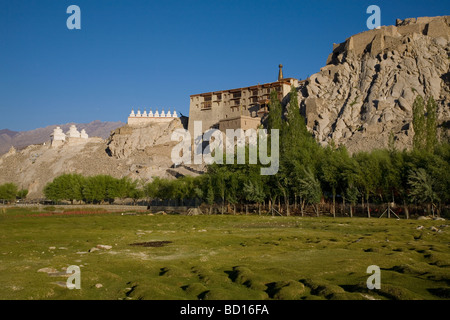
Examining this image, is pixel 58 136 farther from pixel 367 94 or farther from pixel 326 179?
pixel 326 179

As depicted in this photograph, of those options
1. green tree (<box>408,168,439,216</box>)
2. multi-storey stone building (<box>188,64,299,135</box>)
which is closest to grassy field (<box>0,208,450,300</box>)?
green tree (<box>408,168,439,216</box>)

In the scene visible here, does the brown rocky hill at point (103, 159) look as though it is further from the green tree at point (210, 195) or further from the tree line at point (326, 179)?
the green tree at point (210, 195)

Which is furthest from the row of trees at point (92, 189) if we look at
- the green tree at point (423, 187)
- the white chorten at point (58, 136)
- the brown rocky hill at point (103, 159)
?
the white chorten at point (58, 136)

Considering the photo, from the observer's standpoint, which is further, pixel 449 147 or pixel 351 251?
pixel 449 147

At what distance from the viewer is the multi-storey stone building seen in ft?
412

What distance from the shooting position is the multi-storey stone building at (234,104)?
412 feet

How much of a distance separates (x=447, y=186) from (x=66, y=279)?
4588 centimetres

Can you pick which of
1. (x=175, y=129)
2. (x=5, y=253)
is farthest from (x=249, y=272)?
(x=175, y=129)

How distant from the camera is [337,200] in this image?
68250mm

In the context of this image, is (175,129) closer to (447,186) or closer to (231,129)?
(231,129)

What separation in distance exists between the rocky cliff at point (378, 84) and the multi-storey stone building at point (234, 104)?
37.5 feet

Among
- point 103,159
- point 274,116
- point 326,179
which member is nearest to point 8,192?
point 103,159

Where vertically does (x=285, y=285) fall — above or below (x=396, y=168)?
below

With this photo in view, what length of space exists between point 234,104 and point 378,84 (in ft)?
153
